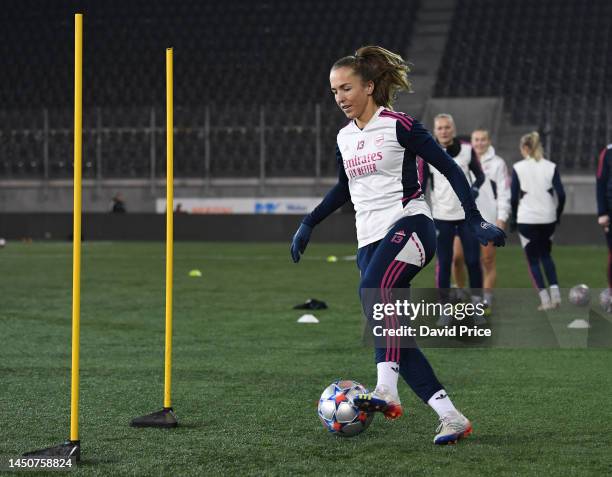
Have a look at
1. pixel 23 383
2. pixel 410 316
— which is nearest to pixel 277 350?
pixel 23 383

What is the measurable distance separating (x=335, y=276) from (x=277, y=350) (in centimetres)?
822

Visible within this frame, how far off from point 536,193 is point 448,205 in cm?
179

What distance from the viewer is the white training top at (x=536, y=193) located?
10.7 metres

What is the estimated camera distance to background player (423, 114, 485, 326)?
30.4 feet

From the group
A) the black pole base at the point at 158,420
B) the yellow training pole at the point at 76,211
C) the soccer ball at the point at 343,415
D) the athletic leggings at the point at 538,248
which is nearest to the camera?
the yellow training pole at the point at 76,211

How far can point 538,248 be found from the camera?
1091 centimetres

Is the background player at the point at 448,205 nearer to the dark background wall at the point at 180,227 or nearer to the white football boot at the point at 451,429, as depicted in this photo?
the white football boot at the point at 451,429

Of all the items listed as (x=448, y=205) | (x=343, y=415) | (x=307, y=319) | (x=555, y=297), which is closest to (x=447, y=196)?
(x=448, y=205)

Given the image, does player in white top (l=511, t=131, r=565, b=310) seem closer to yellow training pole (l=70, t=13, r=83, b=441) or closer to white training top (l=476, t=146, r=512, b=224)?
white training top (l=476, t=146, r=512, b=224)

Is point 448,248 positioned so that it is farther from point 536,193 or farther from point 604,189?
point 604,189

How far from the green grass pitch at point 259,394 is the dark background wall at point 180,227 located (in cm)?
1532

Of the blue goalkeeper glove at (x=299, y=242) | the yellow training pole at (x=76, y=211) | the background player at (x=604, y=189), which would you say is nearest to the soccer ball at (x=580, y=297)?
the background player at (x=604, y=189)

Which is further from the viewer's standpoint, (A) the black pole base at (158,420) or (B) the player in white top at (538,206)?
(B) the player in white top at (538,206)

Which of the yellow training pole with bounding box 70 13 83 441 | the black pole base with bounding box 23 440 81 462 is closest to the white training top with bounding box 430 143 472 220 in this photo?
→ the yellow training pole with bounding box 70 13 83 441
